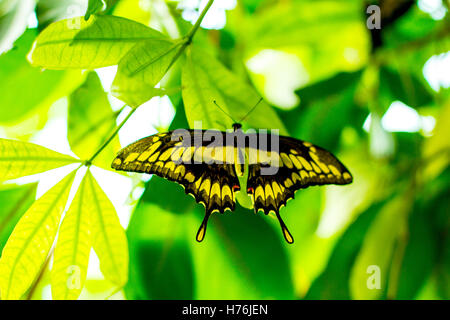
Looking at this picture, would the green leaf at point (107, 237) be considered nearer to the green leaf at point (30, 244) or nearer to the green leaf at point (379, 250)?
the green leaf at point (30, 244)

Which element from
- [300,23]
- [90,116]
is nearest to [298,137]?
[300,23]

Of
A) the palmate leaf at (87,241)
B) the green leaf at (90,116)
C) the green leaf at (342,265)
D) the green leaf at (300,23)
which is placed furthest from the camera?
the green leaf at (300,23)

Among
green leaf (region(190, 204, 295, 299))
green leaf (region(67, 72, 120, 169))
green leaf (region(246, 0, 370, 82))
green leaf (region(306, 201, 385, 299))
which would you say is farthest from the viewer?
green leaf (region(246, 0, 370, 82))

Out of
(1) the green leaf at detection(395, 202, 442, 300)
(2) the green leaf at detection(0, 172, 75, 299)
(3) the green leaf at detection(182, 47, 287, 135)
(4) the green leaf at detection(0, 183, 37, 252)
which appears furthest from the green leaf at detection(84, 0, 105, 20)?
(1) the green leaf at detection(395, 202, 442, 300)

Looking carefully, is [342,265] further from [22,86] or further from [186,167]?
[22,86]

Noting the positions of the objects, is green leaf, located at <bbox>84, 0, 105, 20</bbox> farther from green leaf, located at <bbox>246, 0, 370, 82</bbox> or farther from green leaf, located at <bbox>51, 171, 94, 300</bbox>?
green leaf, located at <bbox>246, 0, 370, 82</bbox>

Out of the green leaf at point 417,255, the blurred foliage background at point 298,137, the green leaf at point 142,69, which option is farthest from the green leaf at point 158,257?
the green leaf at point 417,255

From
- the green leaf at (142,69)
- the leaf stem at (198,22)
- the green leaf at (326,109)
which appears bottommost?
the green leaf at (142,69)
